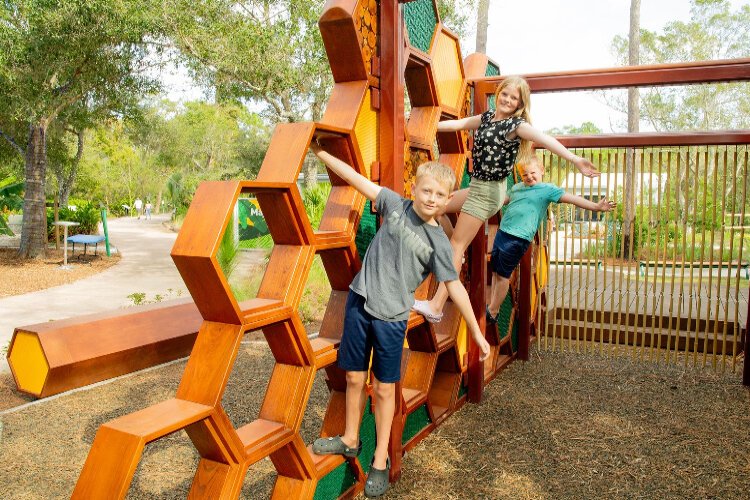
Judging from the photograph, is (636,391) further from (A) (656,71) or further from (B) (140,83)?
(B) (140,83)

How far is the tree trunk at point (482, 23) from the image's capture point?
22.3 metres

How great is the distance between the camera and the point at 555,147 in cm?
334

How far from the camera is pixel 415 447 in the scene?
395cm

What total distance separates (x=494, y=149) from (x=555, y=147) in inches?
18.6

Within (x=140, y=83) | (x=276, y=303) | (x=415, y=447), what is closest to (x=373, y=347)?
(x=276, y=303)

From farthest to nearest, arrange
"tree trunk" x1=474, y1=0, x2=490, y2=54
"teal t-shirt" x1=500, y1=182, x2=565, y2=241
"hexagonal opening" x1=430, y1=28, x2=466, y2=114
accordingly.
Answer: "tree trunk" x1=474, y1=0, x2=490, y2=54 → "teal t-shirt" x1=500, y1=182, x2=565, y2=241 → "hexagonal opening" x1=430, y1=28, x2=466, y2=114

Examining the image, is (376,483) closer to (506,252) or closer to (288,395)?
(288,395)

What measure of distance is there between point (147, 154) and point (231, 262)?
61400 mm

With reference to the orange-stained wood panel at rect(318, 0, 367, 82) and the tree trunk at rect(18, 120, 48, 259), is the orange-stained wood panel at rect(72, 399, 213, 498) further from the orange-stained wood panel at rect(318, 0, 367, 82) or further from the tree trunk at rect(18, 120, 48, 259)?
the tree trunk at rect(18, 120, 48, 259)

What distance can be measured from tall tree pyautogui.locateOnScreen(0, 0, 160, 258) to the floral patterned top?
1334 cm

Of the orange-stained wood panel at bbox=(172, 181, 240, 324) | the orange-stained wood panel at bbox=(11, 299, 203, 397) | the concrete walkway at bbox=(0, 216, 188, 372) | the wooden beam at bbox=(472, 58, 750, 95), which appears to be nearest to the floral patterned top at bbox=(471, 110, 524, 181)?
the wooden beam at bbox=(472, 58, 750, 95)

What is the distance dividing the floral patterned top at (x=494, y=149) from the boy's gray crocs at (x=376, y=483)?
1.83m

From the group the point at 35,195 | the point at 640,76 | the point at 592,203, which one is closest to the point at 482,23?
the point at 35,195

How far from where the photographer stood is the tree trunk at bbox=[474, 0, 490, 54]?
2233 cm
